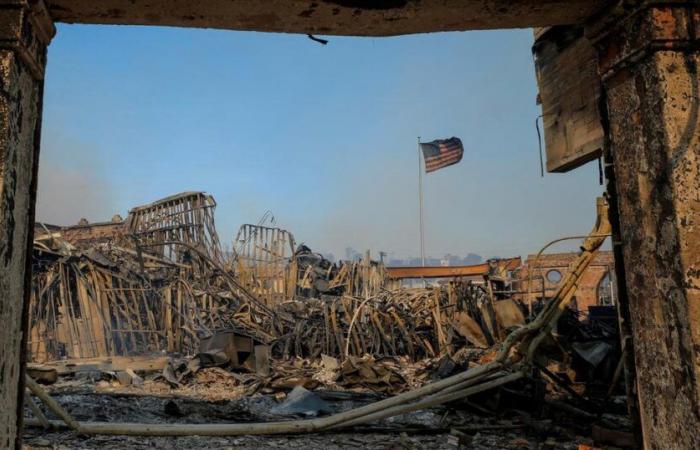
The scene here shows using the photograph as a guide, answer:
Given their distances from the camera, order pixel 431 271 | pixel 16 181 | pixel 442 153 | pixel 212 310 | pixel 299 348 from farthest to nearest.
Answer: pixel 442 153 → pixel 431 271 → pixel 212 310 → pixel 299 348 → pixel 16 181

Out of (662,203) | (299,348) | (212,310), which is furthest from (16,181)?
(212,310)

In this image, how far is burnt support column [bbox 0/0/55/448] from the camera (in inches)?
94.4

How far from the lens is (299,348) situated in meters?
12.9

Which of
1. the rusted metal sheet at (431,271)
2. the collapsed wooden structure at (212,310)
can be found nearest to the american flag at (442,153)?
the rusted metal sheet at (431,271)

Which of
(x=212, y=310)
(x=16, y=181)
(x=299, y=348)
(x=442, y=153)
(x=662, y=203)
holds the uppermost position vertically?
(x=442, y=153)

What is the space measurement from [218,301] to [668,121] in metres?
15.1

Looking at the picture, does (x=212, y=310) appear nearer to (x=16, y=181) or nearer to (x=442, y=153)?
(x=16, y=181)

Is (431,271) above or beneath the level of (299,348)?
above

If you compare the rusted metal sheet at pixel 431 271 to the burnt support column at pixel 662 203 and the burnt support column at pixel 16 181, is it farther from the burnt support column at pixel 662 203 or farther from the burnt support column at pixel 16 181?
the burnt support column at pixel 16 181

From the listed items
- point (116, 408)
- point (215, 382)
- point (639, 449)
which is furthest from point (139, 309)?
point (639, 449)

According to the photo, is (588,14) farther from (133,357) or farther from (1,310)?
(133,357)

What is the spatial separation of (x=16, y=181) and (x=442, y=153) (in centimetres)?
2708

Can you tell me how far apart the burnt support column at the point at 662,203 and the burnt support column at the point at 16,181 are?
125 inches

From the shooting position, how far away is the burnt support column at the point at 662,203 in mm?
2453
